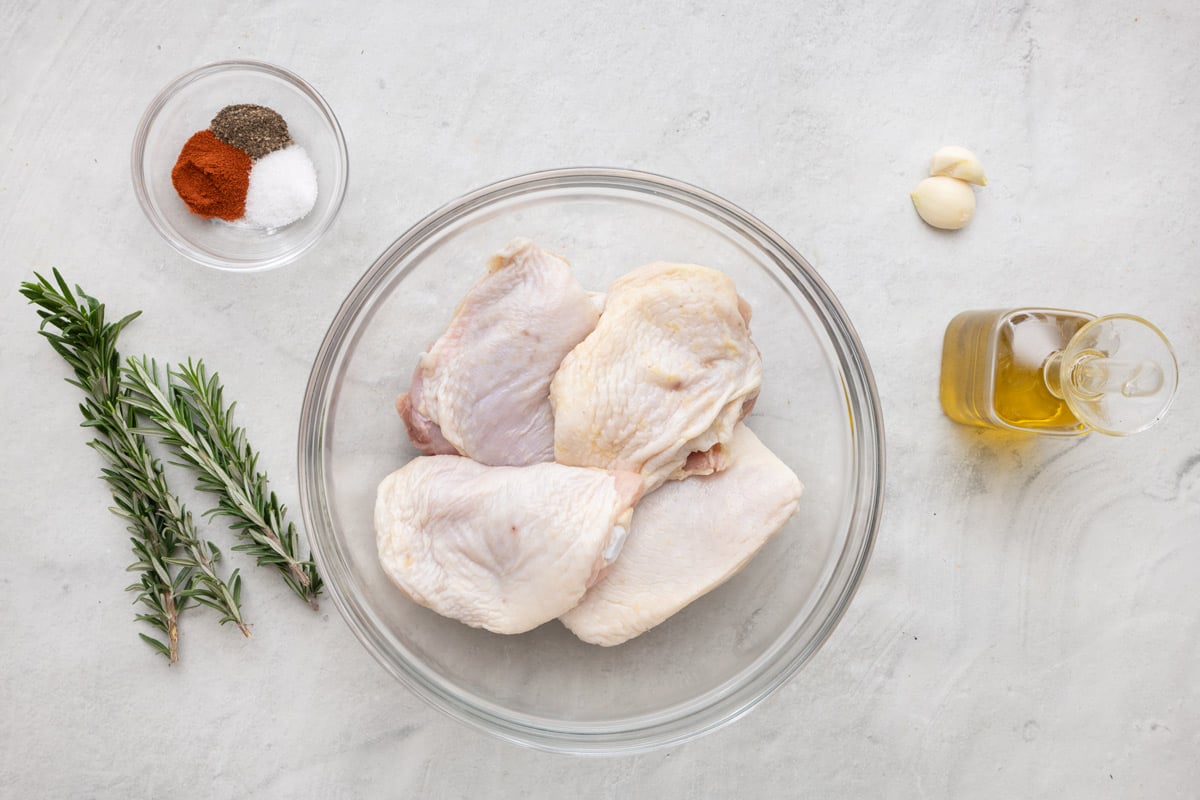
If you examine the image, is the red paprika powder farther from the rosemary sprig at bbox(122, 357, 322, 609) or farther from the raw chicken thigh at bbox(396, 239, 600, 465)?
the raw chicken thigh at bbox(396, 239, 600, 465)

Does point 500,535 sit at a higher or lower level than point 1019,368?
lower

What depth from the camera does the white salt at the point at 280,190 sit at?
5.96 feet

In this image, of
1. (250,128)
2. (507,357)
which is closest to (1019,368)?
(507,357)

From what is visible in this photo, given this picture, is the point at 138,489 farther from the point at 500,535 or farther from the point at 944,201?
the point at 944,201

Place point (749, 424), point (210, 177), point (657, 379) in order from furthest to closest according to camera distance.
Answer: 1. point (210, 177)
2. point (749, 424)
3. point (657, 379)

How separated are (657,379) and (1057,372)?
909mm

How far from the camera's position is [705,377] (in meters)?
1.47

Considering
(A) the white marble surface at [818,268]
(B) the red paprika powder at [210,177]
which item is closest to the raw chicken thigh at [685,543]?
(A) the white marble surface at [818,268]

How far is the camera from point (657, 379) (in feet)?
4.76

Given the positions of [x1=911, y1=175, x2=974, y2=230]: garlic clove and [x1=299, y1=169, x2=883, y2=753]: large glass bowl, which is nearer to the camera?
[x1=299, y1=169, x2=883, y2=753]: large glass bowl

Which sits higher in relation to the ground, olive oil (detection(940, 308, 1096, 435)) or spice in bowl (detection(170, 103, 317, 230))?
spice in bowl (detection(170, 103, 317, 230))

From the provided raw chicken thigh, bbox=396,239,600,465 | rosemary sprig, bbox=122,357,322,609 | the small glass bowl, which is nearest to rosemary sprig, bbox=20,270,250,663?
rosemary sprig, bbox=122,357,322,609

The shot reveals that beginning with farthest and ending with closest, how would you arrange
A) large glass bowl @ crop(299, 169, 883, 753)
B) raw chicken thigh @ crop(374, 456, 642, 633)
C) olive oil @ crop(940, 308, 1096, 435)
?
olive oil @ crop(940, 308, 1096, 435) < large glass bowl @ crop(299, 169, 883, 753) < raw chicken thigh @ crop(374, 456, 642, 633)

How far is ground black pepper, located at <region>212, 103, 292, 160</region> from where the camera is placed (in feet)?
5.95
